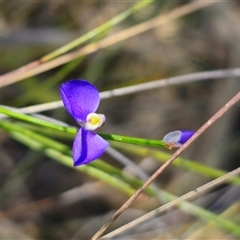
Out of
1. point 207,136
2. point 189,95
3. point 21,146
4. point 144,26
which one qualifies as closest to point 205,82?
point 189,95

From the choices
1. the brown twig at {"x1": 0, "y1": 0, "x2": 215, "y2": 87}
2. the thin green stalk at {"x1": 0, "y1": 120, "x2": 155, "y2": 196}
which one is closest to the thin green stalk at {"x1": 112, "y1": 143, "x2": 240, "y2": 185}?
the thin green stalk at {"x1": 0, "y1": 120, "x2": 155, "y2": 196}

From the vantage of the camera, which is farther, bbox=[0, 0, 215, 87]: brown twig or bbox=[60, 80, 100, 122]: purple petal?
bbox=[0, 0, 215, 87]: brown twig

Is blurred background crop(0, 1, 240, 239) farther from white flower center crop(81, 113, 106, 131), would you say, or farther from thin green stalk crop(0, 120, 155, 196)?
white flower center crop(81, 113, 106, 131)

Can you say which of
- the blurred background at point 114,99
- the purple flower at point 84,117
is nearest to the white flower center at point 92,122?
the purple flower at point 84,117

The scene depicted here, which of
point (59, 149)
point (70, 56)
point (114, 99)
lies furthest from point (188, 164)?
point (114, 99)

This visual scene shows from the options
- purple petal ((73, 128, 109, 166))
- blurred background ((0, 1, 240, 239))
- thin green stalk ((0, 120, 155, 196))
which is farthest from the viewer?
blurred background ((0, 1, 240, 239))

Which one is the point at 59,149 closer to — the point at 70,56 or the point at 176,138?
the point at 70,56

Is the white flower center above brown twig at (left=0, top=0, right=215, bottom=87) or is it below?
below
